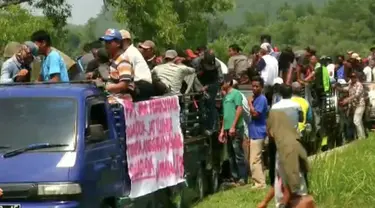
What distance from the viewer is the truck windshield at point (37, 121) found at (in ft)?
35.4

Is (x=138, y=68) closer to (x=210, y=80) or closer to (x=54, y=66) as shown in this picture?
(x=54, y=66)

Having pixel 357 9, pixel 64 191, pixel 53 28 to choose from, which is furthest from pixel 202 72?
pixel 357 9

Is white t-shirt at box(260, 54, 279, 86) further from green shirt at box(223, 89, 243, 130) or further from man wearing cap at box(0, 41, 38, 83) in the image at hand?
man wearing cap at box(0, 41, 38, 83)

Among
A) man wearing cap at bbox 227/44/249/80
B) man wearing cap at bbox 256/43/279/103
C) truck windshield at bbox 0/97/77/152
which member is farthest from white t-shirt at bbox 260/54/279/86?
truck windshield at bbox 0/97/77/152

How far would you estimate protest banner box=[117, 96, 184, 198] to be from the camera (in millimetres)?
12469

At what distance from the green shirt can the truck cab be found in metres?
5.56

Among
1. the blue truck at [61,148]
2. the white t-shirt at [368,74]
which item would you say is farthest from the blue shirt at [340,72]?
the blue truck at [61,148]

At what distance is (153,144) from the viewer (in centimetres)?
1348

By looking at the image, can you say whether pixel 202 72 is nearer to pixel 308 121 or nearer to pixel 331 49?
pixel 308 121

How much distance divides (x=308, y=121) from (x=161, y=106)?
17.5 ft

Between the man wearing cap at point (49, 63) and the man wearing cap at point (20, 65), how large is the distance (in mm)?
129

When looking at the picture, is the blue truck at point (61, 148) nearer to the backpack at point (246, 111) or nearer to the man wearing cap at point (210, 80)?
the man wearing cap at point (210, 80)

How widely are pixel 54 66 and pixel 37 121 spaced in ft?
8.10

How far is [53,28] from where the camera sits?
3559 centimetres
